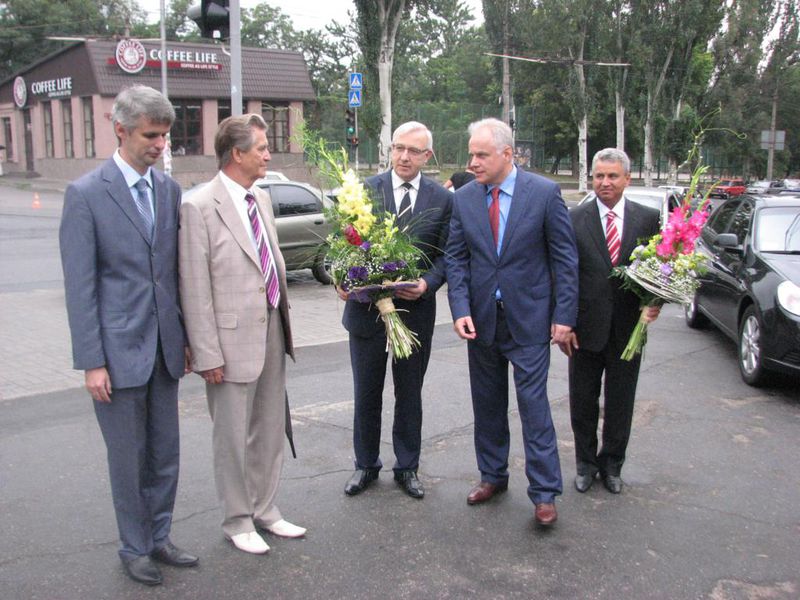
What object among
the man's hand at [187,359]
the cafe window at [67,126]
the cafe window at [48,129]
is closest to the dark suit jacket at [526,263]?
the man's hand at [187,359]

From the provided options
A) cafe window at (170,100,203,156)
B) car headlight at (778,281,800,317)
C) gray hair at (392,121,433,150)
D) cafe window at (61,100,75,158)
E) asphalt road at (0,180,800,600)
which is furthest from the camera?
cafe window at (61,100,75,158)

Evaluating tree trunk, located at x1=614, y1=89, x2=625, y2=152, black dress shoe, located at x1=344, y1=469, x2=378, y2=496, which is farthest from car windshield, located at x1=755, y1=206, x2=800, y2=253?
tree trunk, located at x1=614, y1=89, x2=625, y2=152

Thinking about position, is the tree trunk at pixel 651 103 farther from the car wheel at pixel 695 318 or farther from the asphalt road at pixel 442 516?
the asphalt road at pixel 442 516

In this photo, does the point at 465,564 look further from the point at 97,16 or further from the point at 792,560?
the point at 97,16

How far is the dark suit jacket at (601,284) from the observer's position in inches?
179

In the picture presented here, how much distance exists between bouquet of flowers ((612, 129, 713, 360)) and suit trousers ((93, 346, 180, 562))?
2.49 metres

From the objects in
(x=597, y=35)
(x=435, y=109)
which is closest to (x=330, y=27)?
(x=435, y=109)

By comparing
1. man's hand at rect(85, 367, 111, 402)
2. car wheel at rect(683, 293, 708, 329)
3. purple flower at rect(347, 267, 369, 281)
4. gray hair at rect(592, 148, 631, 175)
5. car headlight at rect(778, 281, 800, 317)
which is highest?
gray hair at rect(592, 148, 631, 175)

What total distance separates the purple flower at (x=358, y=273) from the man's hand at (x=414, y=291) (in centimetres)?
21

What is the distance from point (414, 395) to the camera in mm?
4590

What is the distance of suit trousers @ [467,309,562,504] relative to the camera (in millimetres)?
4188

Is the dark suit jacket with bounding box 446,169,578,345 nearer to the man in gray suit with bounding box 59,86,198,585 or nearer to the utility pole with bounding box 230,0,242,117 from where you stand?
the man in gray suit with bounding box 59,86,198,585

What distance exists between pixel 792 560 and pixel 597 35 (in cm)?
3554

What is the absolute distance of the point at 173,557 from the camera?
12.0 ft
